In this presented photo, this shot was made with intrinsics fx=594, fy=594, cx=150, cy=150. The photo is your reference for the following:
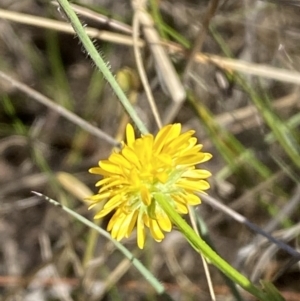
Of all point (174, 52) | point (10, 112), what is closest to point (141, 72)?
point (174, 52)

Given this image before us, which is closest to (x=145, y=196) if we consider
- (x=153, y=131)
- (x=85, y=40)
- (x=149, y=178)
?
(x=149, y=178)

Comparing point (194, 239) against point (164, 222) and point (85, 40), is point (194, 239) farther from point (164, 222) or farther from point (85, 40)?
point (85, 40)

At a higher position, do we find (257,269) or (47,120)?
(47,120)

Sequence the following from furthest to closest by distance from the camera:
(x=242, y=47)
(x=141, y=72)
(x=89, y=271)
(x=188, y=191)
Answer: (x=242, y=47), (x=89, y=271), (x=141, y=72), (x=188, y=191)

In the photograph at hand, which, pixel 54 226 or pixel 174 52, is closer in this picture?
pixel 174 52

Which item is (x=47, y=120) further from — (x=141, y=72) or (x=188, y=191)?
(x=188, y=191)

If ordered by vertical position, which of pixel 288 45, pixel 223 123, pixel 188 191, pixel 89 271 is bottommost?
pixel 89 271

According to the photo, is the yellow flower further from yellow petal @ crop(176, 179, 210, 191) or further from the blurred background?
the blurred background

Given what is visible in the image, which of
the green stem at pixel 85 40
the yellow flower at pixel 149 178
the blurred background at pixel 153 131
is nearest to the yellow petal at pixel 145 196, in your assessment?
the yellow flower at pixel 149 178
